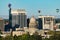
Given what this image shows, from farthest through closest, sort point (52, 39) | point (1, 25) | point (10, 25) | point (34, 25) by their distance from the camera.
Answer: point (10, 25) < point (1, 25) < point (34, 25) < point (52, 39)

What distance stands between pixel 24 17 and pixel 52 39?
106103 millimetres

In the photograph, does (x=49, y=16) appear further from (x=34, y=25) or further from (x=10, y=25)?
(x=34, y=25)

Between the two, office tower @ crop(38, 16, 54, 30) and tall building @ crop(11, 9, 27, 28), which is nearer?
office tower @ crop(38, 16, 54, 30)

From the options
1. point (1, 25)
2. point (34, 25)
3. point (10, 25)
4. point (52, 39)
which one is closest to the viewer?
point (52, 39)

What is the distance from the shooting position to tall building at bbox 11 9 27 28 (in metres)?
173

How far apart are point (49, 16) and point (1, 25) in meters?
40.2

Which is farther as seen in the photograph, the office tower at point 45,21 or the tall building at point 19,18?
the tall building at point 19,18

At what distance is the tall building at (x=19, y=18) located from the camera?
173413mm

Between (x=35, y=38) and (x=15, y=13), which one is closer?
(x=35, y=38)

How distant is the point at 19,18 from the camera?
592 ft

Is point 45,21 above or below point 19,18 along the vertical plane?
below

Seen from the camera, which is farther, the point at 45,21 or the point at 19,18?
the point at 45,21

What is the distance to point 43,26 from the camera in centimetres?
16950

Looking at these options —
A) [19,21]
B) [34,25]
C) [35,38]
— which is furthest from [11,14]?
[35,38]
